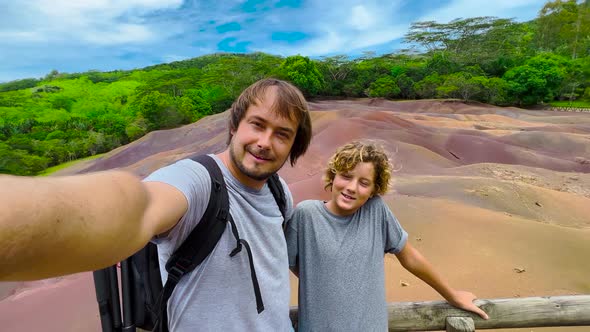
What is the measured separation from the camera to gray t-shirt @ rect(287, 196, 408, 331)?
1.80 meters

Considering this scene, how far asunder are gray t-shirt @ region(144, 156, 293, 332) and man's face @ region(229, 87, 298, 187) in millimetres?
69

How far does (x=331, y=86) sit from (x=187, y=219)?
1759 inches

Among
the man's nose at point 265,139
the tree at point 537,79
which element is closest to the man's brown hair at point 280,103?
the man's nose at point 265,139

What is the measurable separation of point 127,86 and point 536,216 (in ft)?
178

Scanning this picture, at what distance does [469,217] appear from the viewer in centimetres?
751

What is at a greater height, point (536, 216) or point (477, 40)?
point (477, 40)

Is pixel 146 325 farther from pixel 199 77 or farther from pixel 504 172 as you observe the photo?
pixel 199 77

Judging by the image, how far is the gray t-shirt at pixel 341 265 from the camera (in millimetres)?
1802

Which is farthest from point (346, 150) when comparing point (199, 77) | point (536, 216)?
point (199, 77)

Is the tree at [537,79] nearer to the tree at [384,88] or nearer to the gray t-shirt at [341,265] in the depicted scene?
the tree at [384,88]

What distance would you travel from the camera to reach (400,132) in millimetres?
17391

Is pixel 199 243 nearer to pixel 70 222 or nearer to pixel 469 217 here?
pixel 70 222

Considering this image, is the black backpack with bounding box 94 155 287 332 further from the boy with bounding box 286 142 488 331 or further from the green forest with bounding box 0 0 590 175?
the green forest with bounding box 0 0 590 175

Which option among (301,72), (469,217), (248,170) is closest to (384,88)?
(301,72)
